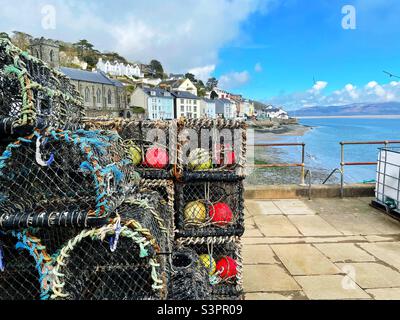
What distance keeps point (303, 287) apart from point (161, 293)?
175 cm

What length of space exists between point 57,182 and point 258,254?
2567mm

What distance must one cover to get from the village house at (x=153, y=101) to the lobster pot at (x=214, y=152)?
53947mm

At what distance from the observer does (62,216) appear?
1549mm

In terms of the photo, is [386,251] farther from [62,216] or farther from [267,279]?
[62,216]

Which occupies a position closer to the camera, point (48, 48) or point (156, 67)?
point (48, 48)

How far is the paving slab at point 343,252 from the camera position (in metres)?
3.43

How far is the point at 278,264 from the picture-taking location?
11.0 ft

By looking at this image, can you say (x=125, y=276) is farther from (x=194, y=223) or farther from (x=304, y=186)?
(x=304, y=186)

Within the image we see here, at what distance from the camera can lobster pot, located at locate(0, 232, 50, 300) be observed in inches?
67.8

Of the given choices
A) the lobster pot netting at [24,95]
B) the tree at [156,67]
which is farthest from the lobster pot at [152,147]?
the tree at [156,67]

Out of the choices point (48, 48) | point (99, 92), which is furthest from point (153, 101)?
point (48, 48)

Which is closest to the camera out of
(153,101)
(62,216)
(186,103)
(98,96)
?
(62,216)


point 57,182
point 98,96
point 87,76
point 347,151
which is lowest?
point 347,151
